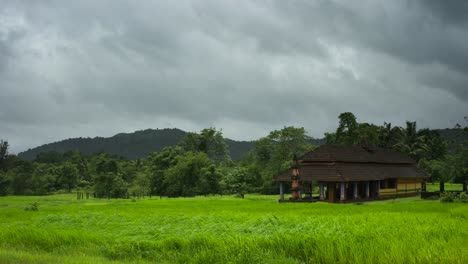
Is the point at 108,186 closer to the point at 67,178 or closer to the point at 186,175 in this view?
the point at 186,175

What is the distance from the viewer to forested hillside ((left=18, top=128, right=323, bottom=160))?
560 feet

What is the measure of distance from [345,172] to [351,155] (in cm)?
562

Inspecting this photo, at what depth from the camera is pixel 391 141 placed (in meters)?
71.6

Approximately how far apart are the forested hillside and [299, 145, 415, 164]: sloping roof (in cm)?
11217

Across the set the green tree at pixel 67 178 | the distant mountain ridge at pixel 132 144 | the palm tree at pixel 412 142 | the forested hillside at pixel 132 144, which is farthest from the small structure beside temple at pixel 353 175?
the distant mountain ridge at pixel 132 144

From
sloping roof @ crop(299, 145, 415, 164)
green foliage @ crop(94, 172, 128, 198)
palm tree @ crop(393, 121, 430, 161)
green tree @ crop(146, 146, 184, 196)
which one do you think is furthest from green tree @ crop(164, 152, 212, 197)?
palm tree @ crop(393, 121, 430, 161)

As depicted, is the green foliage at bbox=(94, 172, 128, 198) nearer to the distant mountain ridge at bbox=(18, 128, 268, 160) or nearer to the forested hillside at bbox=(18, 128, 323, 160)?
the distant mountain ridge at bbox=(18, 128, 268, 160)

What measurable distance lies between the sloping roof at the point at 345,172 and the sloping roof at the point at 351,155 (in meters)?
0.59

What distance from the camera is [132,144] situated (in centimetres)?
17800

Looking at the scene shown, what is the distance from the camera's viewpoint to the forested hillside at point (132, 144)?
560ft

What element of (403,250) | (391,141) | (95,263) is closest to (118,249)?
(95,263)

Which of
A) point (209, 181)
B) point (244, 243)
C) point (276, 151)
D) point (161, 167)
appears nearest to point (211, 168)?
point (209, 181)

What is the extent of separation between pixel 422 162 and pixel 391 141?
7053 mm

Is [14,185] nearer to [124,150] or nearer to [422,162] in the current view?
[422,162]
